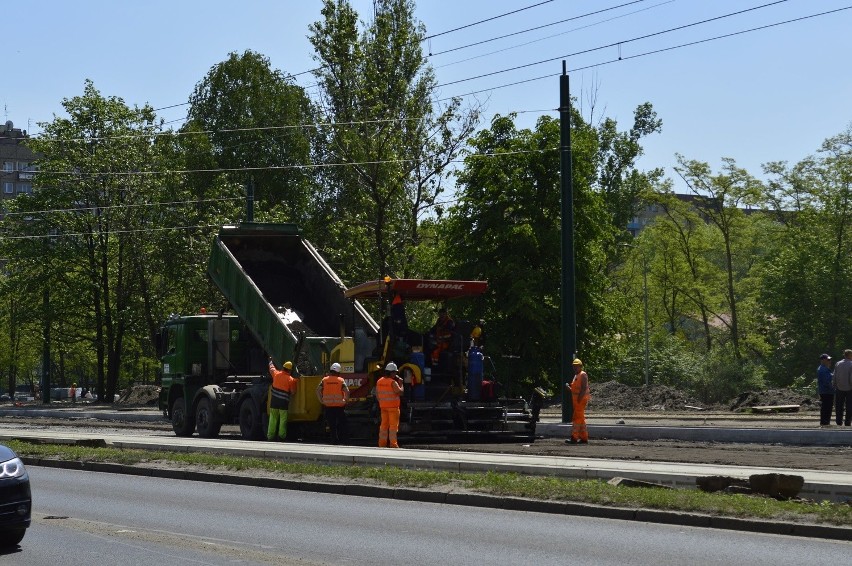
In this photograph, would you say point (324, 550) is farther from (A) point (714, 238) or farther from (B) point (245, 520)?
(A) point (714, 238)

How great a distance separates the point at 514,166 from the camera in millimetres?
39188

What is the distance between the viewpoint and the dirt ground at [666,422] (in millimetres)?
19062

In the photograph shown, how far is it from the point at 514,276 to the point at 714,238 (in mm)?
39682

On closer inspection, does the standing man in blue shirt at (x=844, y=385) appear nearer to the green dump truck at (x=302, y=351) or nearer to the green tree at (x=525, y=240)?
the green dump truck at (x=302, y=351)

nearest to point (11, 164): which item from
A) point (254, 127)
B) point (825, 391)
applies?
point (254, 127)

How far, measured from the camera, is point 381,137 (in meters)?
44.1

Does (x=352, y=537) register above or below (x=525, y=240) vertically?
below

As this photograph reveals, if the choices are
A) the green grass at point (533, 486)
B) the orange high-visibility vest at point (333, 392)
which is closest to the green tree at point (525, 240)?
the orange high-visibility vest at point (333, 392)

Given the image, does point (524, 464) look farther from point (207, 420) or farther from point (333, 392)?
point (207, 420)

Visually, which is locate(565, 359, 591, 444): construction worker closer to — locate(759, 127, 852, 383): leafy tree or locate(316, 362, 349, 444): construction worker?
locate(316, 362, 349, 444): construction worker

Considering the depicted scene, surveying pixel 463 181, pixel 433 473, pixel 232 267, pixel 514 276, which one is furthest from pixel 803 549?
pixel 463 181

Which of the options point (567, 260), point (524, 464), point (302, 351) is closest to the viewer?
point (524, 464)

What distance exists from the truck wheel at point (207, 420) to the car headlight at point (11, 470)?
16.2 metres

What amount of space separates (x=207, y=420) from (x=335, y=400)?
16.8 feet
